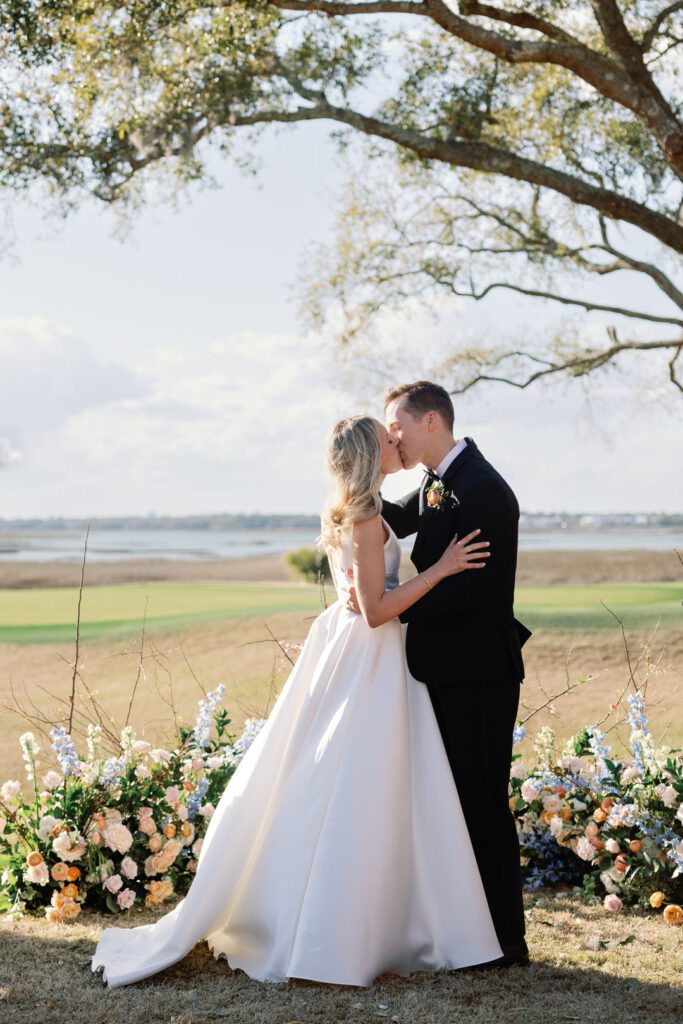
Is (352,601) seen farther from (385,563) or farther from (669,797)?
(669,797)

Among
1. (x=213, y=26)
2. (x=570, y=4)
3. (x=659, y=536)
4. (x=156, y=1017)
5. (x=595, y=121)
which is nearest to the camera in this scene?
(x=156, y=1017)

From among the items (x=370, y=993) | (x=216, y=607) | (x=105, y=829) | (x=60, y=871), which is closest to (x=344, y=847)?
(x=370, y=993)

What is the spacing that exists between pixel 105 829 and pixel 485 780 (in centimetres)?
225

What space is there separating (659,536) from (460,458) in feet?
107

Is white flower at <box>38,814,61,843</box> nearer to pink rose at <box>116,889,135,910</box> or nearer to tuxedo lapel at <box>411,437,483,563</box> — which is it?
pink rose at <box>116,889,135,910</box>

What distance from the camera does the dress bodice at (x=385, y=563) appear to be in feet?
13.6

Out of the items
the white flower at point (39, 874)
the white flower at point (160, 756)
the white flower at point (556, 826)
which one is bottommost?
the white flower at point (39, 874)

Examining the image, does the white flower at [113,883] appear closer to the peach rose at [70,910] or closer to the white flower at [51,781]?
the peach rose at [70,910]

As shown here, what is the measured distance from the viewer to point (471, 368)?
16312 millimetres

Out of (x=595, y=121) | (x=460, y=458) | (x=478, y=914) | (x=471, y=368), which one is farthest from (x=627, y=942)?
(x=471, y=368)

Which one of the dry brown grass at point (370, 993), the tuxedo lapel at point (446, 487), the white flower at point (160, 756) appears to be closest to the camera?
the dry brown grass at point (370, 993)

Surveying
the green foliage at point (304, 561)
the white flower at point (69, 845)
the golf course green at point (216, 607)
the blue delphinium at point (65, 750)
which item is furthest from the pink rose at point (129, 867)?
the green foliage at point (304, 561)

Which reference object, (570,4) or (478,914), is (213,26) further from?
(478,914)

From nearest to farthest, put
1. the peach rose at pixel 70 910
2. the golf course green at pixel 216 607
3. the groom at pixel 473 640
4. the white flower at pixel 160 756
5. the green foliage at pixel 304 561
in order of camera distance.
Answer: the groom at pixel 473 640, the peach rose at pixel 70 910, the white flower at pixel 160 756, the golf course green at pixel 216 607, the green foliage at pixel 304 561
